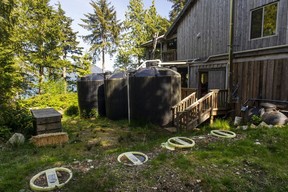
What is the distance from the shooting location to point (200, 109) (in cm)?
809

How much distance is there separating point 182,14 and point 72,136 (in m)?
10.5

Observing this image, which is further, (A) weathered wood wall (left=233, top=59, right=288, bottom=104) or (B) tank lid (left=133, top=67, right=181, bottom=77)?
(B) tank lid (left=133, top=67, right=181, bottom=77)

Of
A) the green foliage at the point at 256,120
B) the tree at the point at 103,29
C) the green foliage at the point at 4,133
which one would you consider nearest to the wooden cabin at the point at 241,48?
the green foliage at the point at 256,120

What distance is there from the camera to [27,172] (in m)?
3.71

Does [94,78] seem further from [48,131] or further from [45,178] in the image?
[45,178]

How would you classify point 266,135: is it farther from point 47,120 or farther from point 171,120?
point 47,120

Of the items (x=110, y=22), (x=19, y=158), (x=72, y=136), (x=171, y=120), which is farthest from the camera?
(x=110, y=22)

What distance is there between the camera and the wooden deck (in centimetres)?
781

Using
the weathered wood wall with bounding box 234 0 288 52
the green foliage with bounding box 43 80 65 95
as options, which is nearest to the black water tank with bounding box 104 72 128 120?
the weathered wood wall with bounding box 234 0 288 52

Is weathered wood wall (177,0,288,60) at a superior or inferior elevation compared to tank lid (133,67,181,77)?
superior

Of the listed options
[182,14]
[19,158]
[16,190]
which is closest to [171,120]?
[19,158]

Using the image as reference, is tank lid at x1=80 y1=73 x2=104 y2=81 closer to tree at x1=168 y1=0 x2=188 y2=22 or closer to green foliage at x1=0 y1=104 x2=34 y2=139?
green foliage at x1=0 y1=104 x2=34 y2=139

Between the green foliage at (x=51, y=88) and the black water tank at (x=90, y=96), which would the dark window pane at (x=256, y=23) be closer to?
the black water tank at (x=90, y=96)

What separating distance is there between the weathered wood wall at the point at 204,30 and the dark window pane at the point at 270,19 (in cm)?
205
